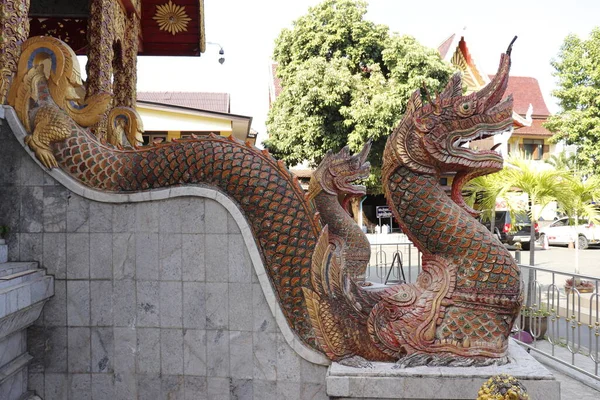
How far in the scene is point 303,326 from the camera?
438 cm

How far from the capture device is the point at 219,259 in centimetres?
443

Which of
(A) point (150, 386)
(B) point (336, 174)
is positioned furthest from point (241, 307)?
(B) point (336, 174)

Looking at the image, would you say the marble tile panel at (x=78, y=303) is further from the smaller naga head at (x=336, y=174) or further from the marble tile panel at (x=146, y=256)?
the smaller naga head at (x=336, y=174)

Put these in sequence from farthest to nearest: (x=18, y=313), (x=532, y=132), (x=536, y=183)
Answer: (x=532, y=132), (x=536, y=183), (x=18, y=313)

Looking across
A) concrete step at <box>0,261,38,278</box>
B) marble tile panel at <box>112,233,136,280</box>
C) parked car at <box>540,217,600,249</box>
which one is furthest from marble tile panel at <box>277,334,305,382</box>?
parked car at <box>540,217,600,249</box>

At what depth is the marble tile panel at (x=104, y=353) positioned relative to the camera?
4.49 meters

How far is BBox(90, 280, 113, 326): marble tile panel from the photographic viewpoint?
14.8 feet

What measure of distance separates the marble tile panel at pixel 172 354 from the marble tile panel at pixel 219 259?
55cm

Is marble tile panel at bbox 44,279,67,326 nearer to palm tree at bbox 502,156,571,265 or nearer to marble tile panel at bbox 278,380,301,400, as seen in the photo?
marble tile panel at bbox 278,380,301,400

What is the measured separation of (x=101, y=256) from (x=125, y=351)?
2.67 feet

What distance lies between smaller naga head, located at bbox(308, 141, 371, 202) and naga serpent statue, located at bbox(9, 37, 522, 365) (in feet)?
9.43

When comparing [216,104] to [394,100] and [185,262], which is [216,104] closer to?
[394,100]

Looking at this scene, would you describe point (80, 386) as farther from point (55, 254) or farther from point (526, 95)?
point (526, 95)

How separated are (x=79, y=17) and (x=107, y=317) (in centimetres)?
650
